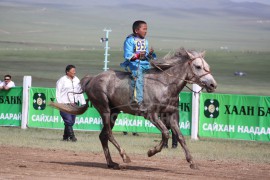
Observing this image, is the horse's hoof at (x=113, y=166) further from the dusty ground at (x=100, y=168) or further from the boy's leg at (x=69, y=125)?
the boy's leg at (x=69, y=125)

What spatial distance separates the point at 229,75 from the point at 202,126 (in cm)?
4484

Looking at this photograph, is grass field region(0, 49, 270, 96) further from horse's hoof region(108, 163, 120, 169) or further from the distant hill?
horse's hoof region(108, 163, 120, 169)

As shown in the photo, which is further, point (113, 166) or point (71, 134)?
point (71, 134)

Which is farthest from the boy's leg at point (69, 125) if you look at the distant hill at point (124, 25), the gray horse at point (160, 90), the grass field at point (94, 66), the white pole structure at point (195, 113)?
the distant hill at point (124, 25)

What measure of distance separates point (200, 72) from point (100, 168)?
2388 millimetres

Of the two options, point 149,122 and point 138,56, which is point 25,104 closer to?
point 149,122

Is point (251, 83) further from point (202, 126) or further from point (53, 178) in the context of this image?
point (53, 178)

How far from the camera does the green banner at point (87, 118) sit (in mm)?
21766

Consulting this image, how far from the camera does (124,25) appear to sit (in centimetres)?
13838

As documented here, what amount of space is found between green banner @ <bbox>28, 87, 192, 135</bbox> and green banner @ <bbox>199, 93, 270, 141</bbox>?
506 millimetres

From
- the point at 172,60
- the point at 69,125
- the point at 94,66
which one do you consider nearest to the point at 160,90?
the point at 172,60

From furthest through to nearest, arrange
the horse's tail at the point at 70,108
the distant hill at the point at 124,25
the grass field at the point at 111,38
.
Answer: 1. the distant hill at the point at 124,25
2. the grass field at the point at 111,38
3. the horse's tail at the point at 70,108

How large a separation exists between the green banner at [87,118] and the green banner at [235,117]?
51 cm

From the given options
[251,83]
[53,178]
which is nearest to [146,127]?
[53,178]
